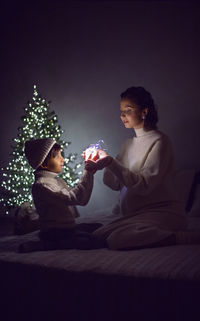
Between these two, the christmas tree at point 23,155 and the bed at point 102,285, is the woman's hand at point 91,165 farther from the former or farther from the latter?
the christmas tree at point 23,155

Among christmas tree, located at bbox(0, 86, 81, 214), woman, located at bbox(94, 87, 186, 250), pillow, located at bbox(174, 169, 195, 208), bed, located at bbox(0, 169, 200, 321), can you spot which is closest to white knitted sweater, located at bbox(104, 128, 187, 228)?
woman, located at bbox(94, 87, 186, 250)

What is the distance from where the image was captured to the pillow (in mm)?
3537

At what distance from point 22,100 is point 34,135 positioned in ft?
4.35

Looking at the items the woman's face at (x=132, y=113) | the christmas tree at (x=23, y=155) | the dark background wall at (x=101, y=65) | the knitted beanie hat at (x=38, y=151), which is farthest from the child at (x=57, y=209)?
the dark background wall at (x=101, y=65)

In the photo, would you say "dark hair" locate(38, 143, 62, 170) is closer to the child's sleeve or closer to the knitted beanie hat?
the knitted beanie hat

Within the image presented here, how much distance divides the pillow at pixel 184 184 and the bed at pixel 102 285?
1.63 meters

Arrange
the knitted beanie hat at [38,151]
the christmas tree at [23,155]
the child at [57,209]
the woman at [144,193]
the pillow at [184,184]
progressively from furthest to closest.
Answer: the christmas tree at [23,155] → the pillow at [184,184] → the knitted beanie hat at [38,151] → the child at [57,209] → the woman at [144,193]

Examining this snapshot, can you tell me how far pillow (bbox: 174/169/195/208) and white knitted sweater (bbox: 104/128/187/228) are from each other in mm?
1307

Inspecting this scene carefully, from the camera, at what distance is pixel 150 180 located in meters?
2.13

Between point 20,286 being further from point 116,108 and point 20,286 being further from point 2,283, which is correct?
point 116,108

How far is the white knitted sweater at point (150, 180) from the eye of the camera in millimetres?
2133

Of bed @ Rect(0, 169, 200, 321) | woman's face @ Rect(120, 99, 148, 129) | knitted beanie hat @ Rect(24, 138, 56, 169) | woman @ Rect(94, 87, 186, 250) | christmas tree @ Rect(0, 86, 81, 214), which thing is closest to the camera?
bed @ Rect(0, 169, 200, 321)

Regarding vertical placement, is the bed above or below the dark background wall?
below

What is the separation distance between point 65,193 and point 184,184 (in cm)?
176
